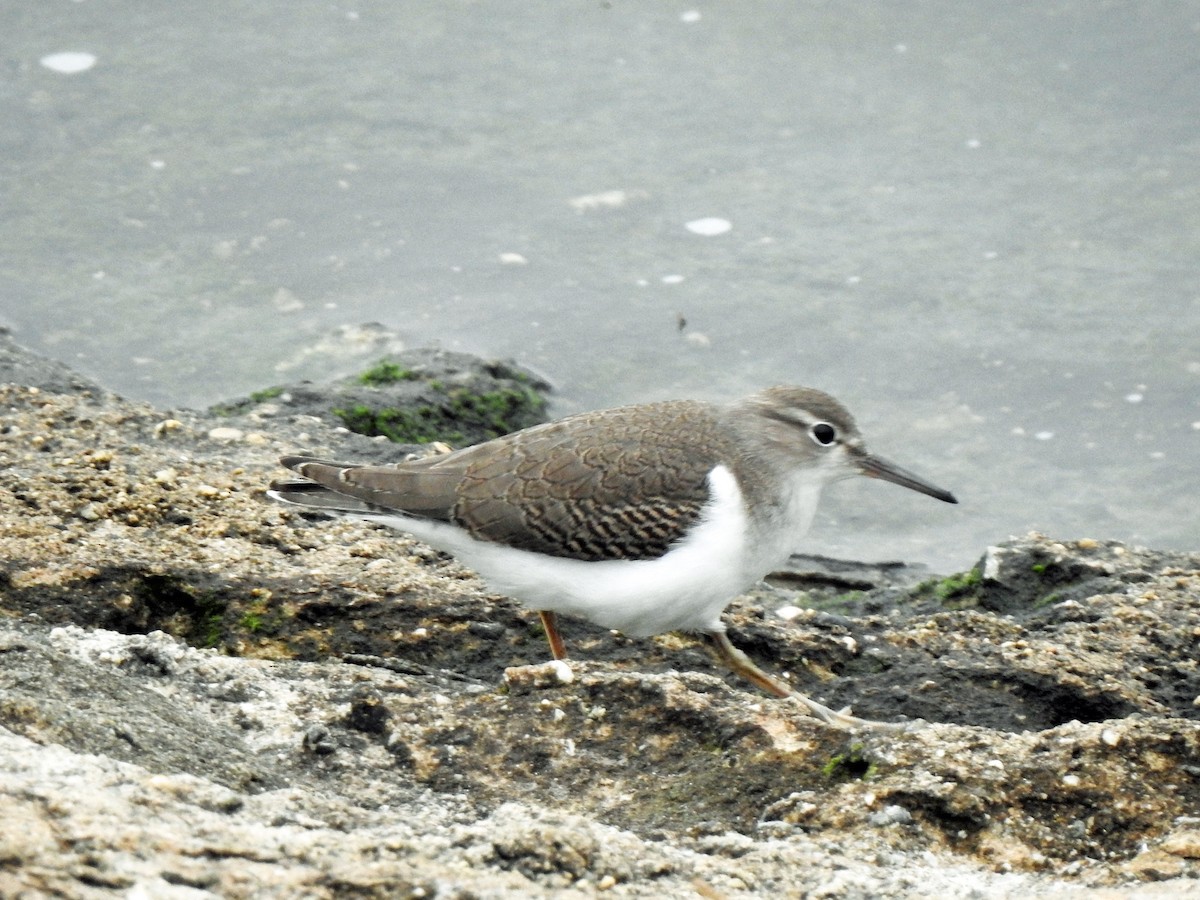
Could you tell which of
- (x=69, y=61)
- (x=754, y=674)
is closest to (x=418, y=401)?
(x=754, y=674)

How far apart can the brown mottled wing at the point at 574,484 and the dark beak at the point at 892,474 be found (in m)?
0.71

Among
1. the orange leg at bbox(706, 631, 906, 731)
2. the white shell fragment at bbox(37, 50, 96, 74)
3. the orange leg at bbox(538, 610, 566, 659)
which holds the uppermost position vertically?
the white shell fragment at bbox(37, 50, 96, 74)

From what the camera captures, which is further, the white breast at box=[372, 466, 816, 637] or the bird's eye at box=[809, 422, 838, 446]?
the bird's eye at box=[809, 422, 838, 446]

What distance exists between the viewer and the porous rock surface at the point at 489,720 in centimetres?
271

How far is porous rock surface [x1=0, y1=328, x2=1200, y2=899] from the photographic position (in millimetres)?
2709

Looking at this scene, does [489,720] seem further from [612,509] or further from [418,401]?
[418,401]

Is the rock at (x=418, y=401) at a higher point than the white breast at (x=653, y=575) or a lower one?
lower

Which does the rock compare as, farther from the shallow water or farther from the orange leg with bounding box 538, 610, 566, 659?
the orange leg with bounding box 538, 610, 566, 659

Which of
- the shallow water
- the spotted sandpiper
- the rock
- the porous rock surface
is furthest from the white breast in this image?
the shallow water

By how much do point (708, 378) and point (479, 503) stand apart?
3098 millimetres

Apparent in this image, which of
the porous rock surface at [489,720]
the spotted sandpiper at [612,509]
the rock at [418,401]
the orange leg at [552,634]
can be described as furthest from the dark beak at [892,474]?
the rock at [418,401]

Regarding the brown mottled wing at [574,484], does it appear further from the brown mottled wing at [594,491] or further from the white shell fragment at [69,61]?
the white shell fragment at [69,61]

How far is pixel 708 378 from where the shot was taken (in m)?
7.42

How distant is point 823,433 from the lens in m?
4.94
